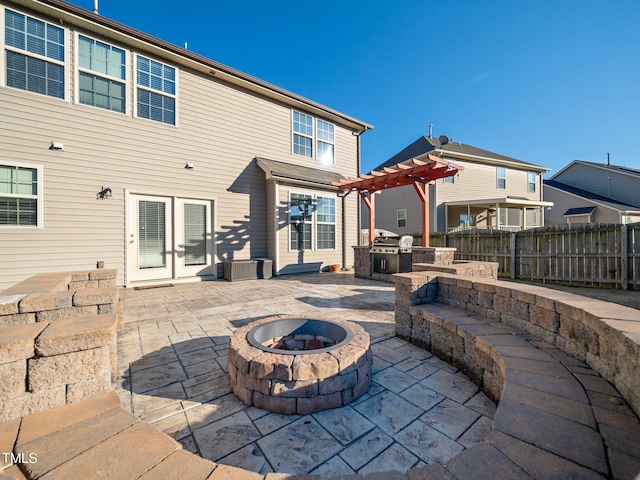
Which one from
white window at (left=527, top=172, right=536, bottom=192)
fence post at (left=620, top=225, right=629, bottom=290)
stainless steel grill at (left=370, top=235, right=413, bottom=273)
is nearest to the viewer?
fence post at (left=620, top=225, right=629, bottom=290)

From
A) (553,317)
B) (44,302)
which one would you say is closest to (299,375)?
(44,302)

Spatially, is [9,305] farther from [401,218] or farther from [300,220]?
[401,218]

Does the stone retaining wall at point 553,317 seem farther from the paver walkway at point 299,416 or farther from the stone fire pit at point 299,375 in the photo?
the stone fire pit at point 299,375

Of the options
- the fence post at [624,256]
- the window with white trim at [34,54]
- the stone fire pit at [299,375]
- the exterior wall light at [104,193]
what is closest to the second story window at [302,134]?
the exterior wall light at [104,193]

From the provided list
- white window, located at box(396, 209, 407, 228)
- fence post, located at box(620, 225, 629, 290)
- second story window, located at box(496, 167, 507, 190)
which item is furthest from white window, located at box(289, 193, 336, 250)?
second story window, located at box(496, 167, 507, 190)

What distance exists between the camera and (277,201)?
8109 millimetres

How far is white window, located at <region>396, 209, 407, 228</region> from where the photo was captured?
50.1ft

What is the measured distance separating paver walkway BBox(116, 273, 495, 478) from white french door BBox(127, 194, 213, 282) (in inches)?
127

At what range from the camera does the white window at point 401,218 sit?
15.3m

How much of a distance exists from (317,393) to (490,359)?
1.46 m

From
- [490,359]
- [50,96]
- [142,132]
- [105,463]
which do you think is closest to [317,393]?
[105,463]

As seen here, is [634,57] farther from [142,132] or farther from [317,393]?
[142,132]

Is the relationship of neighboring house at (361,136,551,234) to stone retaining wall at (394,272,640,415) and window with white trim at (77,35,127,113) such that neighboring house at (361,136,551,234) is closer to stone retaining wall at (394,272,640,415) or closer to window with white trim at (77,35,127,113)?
stone retaining wall at (394,272,640,415)

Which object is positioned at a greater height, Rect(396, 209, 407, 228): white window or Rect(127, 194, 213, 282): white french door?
Rect(396, 209, 407, 228): white window
